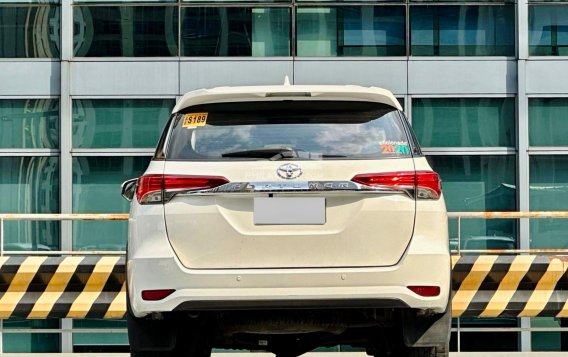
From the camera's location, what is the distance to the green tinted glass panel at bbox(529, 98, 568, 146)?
2006 cm

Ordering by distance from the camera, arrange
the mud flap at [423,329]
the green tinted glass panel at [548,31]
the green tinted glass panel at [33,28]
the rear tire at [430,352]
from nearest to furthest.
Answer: the mud flap at [423,329] < the rear tire at [430,352] < the green tinted glass panel at [548,31] < the green tinted glass panel at [33,28]

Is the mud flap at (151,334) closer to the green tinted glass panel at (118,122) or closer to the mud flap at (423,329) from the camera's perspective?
the mud flap at (423,329)

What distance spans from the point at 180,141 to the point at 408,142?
1.16 meters

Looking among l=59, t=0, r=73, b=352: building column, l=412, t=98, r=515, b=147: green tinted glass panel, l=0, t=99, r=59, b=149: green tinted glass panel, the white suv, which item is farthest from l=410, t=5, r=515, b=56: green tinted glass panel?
the white suv

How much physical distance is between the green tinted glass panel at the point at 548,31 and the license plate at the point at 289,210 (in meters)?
14.2

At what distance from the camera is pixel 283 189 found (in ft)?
20.9

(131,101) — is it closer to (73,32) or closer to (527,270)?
(73,32)

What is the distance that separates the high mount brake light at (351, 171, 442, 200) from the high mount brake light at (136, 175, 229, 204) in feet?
2.32

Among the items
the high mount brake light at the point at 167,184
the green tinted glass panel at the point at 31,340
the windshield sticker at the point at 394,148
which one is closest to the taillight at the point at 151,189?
the high mount brake light at the point at 167,184

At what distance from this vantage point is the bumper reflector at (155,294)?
6.41 meters

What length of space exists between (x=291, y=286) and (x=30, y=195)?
574 inches

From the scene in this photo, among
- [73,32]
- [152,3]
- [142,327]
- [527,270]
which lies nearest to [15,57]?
[73,32]

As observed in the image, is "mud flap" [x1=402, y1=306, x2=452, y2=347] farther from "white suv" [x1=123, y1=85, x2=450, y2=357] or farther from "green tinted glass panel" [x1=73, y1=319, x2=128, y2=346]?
"green tinted glass panel" [x1=73, y1=319, x2=128, y2=346]

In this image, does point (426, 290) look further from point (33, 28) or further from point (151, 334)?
point (33, 28)
